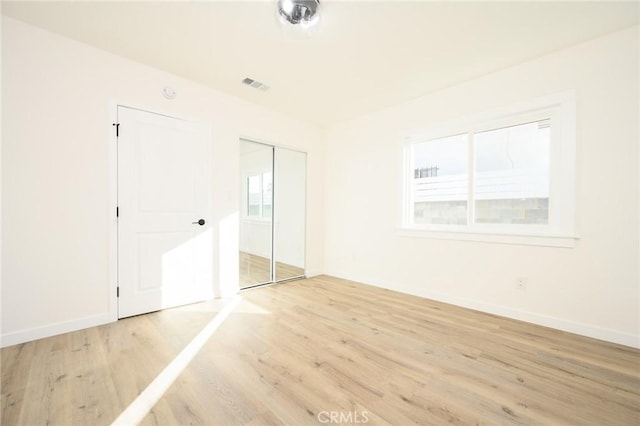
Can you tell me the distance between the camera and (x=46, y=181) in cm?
227

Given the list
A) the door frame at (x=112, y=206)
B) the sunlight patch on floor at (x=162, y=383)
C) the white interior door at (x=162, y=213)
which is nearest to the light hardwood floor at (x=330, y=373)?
the sunlight patch on floor at (x=162, y=383)

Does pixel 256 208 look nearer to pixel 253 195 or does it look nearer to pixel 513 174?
pixel 253 195

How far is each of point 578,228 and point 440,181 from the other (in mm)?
1419

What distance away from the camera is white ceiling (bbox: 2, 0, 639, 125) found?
2.02m

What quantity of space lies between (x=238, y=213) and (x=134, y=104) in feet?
5.40

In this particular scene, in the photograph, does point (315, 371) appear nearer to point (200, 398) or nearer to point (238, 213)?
point (200, 398)

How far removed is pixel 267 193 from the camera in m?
4.12

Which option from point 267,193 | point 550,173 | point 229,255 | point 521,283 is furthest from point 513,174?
point 229,255

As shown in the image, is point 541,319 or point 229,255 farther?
point 229,255

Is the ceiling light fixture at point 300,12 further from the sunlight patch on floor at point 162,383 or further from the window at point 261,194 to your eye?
the sunlight patch on floor at point 162,383

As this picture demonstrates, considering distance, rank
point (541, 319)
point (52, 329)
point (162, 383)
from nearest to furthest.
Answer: point (162, 383), point (52, 329), point (541, 319)

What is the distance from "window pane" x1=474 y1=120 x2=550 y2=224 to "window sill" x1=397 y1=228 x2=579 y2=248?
7.6 inches

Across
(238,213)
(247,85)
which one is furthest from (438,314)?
(247,85)

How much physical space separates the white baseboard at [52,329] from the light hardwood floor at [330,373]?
8 centimetres
